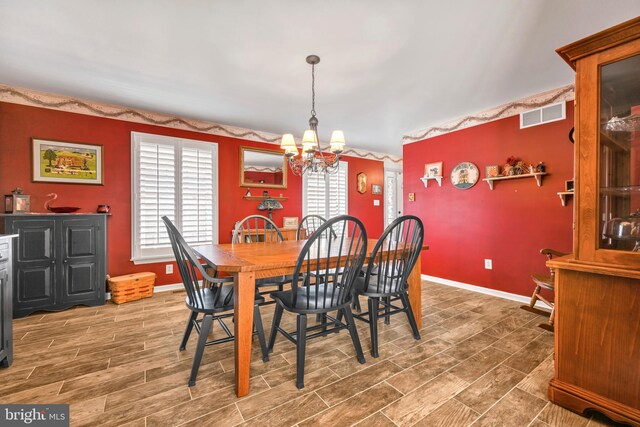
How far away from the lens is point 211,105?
11.4ft

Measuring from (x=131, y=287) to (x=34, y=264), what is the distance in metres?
0.90

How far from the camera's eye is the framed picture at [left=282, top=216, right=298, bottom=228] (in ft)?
15.8

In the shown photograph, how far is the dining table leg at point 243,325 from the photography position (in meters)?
1.62

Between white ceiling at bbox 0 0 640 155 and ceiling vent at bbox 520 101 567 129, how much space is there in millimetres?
226

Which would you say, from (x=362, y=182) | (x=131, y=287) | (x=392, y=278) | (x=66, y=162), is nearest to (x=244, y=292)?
(x=392, y=278)

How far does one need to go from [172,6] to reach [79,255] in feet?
9.14

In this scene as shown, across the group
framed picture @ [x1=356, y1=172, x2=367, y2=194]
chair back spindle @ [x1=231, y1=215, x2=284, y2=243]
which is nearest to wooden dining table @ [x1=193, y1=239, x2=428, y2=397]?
chair back spindle @ [x1=231, y1=215, x2=284, y2=243]

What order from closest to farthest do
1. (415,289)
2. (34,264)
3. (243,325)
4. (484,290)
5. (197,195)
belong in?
(243,325), (415,289), (34,264), (484,290), (197,195)

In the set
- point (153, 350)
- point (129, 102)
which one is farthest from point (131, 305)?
point (129, 102)

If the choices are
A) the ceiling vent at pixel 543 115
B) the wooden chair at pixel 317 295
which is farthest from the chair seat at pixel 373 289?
the ceiling vent at pixel 543 115

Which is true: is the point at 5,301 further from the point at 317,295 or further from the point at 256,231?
the point at 317,295

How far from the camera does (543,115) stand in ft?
10.3

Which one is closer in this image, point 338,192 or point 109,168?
point 109,168

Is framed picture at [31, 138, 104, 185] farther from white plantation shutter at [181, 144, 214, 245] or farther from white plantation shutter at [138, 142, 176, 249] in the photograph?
white plantation shutter at [181, 144, 214, 245]
